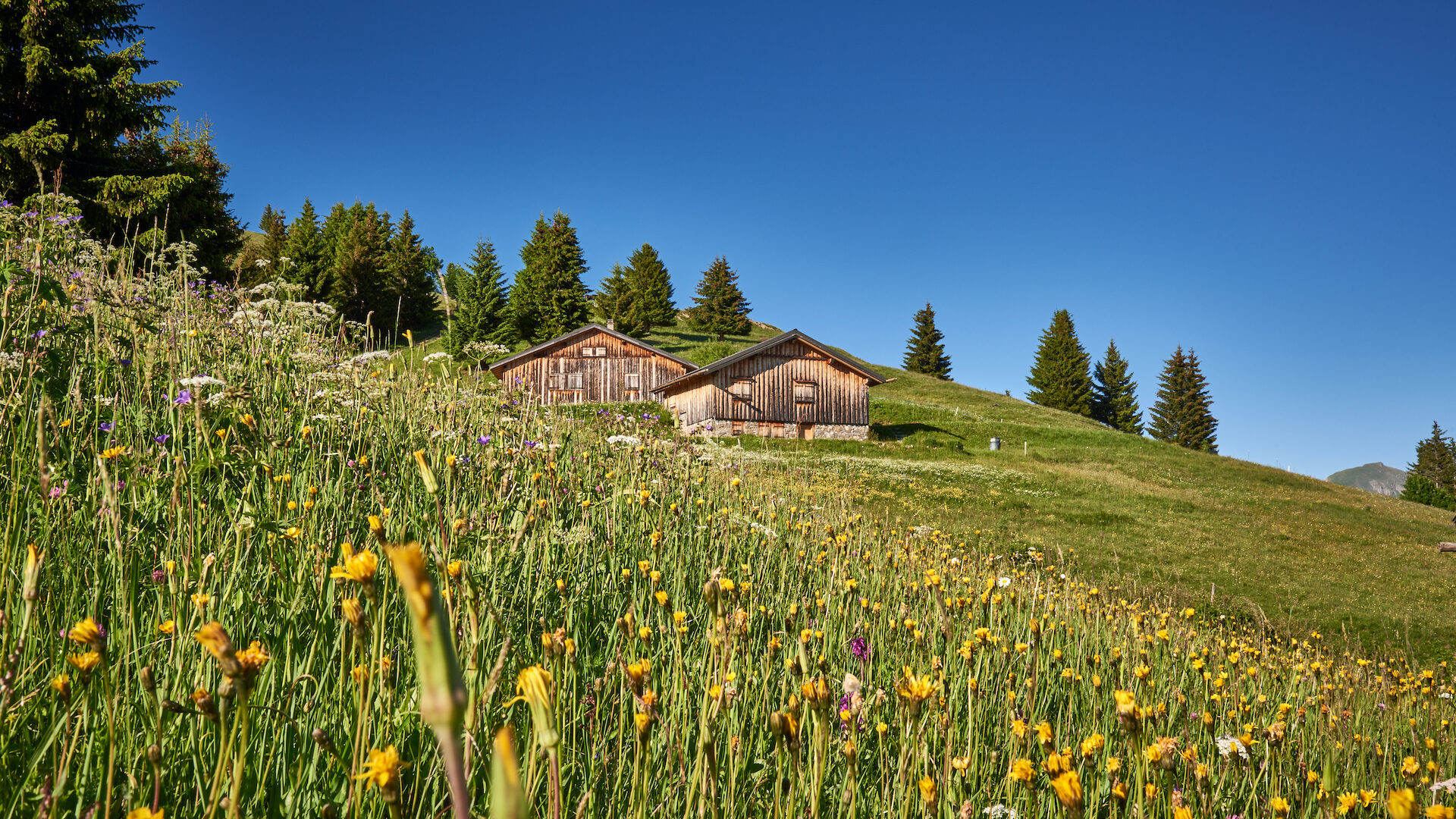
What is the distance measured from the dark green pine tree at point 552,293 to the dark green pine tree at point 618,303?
9.98 ft

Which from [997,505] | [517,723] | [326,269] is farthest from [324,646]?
[326,269]

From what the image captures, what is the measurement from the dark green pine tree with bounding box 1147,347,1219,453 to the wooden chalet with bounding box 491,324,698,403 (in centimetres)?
5100

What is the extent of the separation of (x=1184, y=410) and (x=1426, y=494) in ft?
98.5

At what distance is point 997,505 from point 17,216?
16.7 meters

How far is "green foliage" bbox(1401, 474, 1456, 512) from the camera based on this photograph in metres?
34.9

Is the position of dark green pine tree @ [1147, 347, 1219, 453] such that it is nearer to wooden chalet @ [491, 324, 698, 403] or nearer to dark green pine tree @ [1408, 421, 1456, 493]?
dark green pine tree @ [1408, 421, 1456, 493]

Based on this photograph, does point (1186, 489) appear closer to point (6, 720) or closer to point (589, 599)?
point (589, 599)

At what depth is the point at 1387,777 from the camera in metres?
3.10

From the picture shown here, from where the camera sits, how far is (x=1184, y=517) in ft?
58.6

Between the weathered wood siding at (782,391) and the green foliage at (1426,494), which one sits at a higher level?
the weathered wood siding at (782,391)

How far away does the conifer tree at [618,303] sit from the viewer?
2168 inches

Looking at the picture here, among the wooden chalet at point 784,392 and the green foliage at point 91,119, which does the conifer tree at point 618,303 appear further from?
the green foliage at point 91,119

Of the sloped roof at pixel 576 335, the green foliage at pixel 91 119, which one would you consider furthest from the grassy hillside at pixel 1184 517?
the green foliage at pixel 91 119

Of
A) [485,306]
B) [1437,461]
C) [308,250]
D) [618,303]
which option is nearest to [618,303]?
[618,303]
